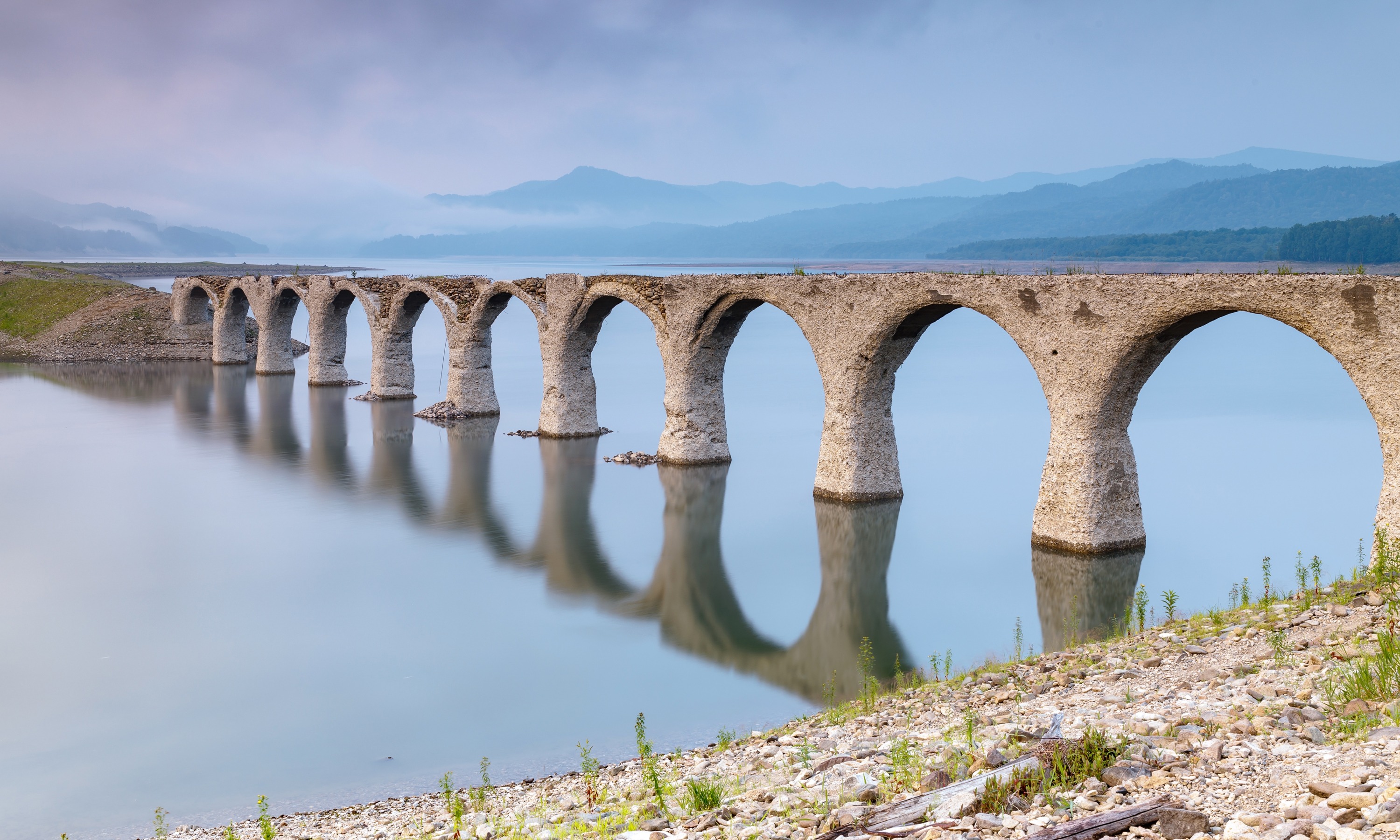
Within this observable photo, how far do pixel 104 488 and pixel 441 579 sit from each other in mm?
12078

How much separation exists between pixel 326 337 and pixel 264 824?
1446 inches

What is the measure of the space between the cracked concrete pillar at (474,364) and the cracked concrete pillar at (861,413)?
14525mm

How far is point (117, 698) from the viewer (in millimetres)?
13430

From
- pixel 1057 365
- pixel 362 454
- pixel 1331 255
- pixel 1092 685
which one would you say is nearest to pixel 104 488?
pixel 362 454

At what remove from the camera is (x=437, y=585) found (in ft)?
60.1

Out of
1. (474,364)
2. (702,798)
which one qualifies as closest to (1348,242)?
(474,364)

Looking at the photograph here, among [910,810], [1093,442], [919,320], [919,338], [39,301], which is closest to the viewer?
[910,810]

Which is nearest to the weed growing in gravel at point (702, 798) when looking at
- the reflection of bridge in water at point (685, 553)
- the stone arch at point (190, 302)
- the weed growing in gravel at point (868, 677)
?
the weed growing in gravel at point (868, 677)

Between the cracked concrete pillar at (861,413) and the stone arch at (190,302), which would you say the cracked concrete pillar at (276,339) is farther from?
the cracked concrete pillar at (861,413)

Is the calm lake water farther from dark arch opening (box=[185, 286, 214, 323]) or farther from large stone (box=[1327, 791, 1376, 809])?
dark arch opening (box=[185, 286, 214, 323])

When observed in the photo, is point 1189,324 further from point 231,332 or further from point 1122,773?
point 231,332

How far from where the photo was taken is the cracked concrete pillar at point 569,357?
28.9 metres

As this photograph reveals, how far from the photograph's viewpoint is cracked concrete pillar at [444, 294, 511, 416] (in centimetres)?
3356

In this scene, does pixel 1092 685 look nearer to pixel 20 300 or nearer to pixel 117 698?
pixel 117 698
